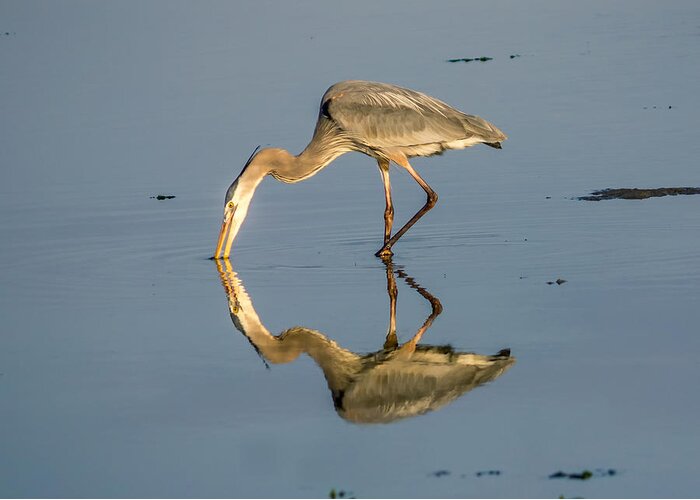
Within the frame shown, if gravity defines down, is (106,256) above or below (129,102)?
below

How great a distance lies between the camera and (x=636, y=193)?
39.1 ft

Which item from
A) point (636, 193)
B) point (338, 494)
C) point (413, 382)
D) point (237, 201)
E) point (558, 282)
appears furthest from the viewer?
point (636, 193)

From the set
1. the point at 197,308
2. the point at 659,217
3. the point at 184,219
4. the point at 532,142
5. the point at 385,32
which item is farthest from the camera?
the point at 385,32

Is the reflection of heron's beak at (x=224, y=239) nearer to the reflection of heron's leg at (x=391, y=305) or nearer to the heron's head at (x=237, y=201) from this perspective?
the heron's head at (x=237, y=201)

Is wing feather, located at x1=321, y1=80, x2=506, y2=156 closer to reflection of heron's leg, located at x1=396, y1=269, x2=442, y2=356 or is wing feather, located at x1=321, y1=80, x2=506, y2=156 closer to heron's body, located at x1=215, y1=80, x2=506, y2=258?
heron's body, located at x1=215, y1=80, x2=506, y2=258

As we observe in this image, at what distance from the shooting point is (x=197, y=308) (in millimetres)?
9445

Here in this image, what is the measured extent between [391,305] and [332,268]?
111 cm

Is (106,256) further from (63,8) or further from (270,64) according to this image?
(63,8)

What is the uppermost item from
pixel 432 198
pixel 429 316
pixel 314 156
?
pixel 314 156

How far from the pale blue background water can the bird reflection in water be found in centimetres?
11

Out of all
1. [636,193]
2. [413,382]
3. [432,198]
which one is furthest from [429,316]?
[636,193]

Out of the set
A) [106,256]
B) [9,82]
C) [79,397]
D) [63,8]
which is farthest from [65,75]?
[79,397]

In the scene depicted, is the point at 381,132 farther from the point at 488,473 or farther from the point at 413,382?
the point at 488,473

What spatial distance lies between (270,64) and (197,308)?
10.3 meters
